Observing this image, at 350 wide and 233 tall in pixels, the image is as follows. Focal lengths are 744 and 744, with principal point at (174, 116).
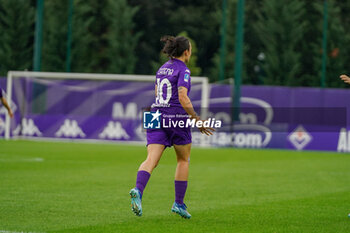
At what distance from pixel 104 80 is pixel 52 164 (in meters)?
A: 12.1

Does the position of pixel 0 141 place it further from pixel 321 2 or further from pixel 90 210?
pixel 321 2

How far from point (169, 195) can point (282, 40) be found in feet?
108

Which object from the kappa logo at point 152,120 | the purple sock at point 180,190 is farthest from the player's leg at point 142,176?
the purple sock at point 180,190

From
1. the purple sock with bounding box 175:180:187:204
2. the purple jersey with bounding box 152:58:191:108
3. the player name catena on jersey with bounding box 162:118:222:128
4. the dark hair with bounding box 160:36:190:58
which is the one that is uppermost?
the dark hair with bounding box 160:36:190:58

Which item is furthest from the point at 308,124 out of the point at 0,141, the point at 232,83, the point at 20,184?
the point at 20,184

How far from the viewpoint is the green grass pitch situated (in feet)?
26.3

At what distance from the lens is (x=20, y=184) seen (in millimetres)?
12062

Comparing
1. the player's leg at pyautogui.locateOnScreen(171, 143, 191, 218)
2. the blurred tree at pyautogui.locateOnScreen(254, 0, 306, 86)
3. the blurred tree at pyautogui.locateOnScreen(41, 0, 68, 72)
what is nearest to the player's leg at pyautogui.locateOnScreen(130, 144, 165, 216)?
the player's leg at pyautogui.locateOnScreen(171, 143, 191, 218)

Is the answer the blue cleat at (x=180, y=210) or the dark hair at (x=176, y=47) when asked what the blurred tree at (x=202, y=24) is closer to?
the dark hair at (x=176, y=47)

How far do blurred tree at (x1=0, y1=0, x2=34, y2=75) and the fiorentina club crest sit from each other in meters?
19.9

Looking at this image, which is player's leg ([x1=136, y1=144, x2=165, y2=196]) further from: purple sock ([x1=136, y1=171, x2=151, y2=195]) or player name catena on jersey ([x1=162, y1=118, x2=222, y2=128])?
player name catena on jersey ([x1=162, y1=118, x2=222, y2=128])

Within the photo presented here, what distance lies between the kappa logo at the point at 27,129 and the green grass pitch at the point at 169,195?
7460 millimetres

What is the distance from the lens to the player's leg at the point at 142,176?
7715 mm

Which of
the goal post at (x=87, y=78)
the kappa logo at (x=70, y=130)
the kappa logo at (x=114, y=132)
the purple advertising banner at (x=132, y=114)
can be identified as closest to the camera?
the purple advertising banner at (x=132, y=114)
